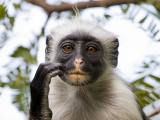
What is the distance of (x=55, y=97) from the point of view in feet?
12.8

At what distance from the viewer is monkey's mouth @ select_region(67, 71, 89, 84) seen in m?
3.20

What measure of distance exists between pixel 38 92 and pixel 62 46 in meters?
0.93

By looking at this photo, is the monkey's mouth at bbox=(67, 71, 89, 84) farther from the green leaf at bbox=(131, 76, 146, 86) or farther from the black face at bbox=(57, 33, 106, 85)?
the green leaf at bbox=(131, 76, 146, 86)

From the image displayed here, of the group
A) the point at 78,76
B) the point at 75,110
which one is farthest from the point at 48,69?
the point at 75,110

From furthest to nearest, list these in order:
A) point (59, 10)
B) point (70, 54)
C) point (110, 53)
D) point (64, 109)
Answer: point (59, 10) < point (110, 53) < point (64, 109) < point (70, 54)

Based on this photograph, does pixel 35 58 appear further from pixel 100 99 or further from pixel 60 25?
pixel 100 99

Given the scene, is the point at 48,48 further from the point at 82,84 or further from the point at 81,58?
the point at 81,58

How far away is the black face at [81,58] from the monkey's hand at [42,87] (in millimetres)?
193

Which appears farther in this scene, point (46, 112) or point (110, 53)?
point (110, 53)

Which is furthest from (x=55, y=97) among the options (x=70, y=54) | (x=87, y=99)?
(x=70, y=54)

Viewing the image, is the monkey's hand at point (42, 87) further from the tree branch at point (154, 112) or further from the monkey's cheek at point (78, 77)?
the tree branch at point (154, 112)

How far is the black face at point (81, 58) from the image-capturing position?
3.21m

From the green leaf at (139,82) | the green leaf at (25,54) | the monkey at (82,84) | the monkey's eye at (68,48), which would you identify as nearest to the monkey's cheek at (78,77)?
the monkey at (82,84)

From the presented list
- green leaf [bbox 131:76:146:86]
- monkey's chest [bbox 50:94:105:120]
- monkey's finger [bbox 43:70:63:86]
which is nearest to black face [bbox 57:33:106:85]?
monkey's finger [bbox 43:70:63:86]
